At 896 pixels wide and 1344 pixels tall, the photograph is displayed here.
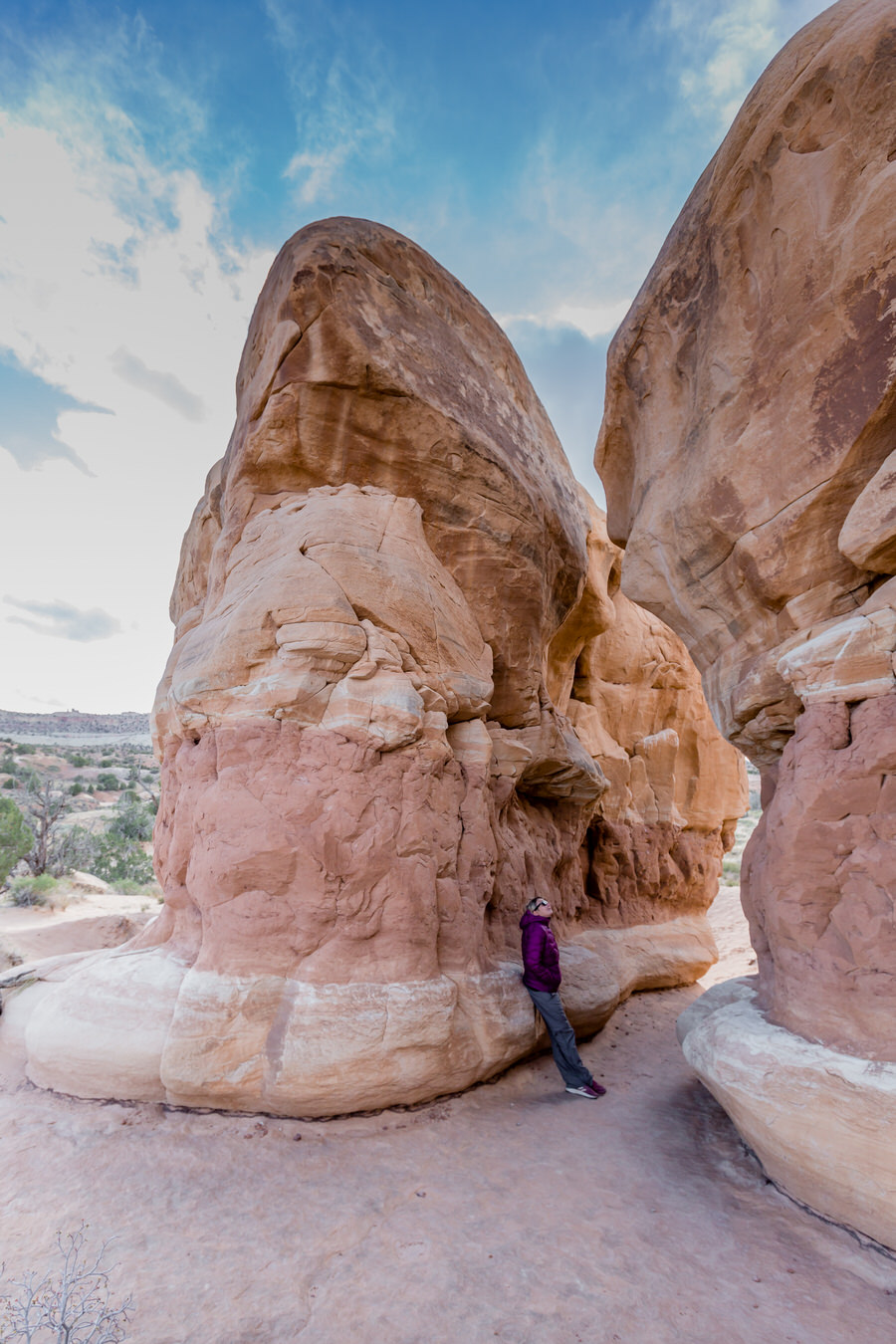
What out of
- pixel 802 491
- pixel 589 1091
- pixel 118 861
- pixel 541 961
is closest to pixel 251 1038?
pixel 541 961

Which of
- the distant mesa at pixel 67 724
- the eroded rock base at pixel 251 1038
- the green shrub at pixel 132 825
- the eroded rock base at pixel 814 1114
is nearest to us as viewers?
the eroded rock base at pixel 814 1114

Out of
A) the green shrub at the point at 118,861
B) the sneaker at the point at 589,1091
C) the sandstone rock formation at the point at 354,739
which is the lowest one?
the green shrub at the point at 118,861

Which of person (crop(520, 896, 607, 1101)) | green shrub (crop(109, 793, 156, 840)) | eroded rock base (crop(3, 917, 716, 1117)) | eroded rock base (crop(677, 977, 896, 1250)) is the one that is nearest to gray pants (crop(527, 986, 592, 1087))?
person (crop(520, 896, 607, 1101))

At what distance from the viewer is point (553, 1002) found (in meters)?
5.67

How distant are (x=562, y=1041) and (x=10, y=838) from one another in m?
12.6

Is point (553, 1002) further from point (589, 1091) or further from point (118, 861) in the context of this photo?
point (118, 861)

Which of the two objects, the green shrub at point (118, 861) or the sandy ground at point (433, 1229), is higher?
the sandy ground at point (433, 1229)

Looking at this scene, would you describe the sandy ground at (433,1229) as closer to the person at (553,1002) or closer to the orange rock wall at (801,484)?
the person at (553,1002)

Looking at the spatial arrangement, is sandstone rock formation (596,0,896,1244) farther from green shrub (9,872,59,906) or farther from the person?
green shrub (9,872,59,906)

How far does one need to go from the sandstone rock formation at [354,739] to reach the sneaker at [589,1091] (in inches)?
25.2

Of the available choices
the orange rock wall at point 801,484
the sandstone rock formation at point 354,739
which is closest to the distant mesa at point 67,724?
the sandstone rock formation at point 354,739

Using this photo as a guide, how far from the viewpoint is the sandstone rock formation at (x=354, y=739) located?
14.7 feet

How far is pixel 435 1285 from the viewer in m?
2.95

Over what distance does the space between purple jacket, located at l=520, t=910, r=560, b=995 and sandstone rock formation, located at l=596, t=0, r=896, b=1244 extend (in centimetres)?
177
